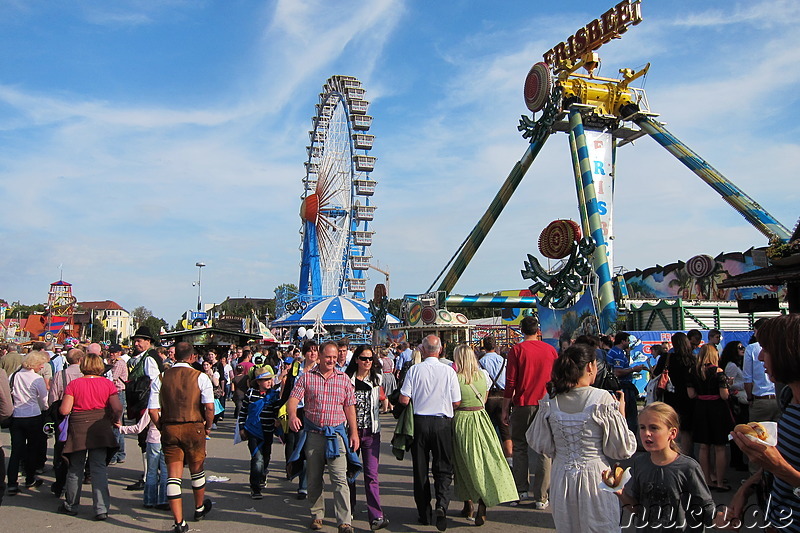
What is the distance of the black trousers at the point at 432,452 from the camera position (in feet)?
17.0

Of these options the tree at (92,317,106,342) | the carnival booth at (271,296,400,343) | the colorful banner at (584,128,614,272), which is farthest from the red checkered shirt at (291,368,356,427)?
the tree at (92,317,106,342)

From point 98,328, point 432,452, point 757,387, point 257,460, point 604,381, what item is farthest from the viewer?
point 98,328

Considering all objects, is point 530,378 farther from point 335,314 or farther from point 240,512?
point 335,314

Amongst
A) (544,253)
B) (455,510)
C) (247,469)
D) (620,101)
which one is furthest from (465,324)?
(455,510)

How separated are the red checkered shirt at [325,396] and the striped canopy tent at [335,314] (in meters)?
31.1

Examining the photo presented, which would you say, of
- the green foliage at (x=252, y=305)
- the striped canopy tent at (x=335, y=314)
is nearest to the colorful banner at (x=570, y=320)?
the striped canopy tent at (x=335, y=314)

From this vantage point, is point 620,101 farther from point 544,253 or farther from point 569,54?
point 544,253

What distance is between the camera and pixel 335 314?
124 feet

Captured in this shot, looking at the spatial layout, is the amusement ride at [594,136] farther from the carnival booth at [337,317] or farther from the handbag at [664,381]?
the handbag at [664,381]

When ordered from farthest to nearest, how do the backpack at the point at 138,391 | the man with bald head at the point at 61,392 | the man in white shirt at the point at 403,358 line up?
the man in white shirt at the point at 403,358 < the man with bald head at the point at 61,392 < the backpack at the point at 138,391

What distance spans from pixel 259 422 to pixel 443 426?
220 centimetres

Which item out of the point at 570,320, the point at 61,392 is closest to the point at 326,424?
the point at 61,392

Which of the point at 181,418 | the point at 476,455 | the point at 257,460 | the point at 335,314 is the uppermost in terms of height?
the point at 335,314

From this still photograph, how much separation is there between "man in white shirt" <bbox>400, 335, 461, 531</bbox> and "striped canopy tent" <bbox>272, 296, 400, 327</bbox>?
3111 cm
